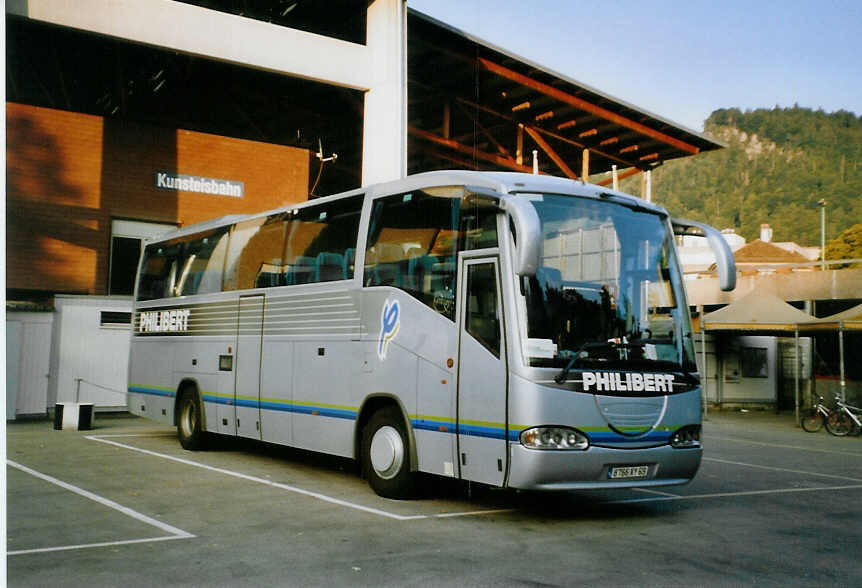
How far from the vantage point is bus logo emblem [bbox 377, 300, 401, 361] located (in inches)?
397

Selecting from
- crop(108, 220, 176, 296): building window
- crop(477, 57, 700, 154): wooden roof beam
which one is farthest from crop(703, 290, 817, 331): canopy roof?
crop(108, 220, 176, 296): building window

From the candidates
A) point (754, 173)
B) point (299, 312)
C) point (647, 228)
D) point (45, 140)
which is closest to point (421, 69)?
point (45, 140)

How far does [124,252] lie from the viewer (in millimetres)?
22109

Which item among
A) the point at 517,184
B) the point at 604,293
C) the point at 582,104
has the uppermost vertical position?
the point at 582,104

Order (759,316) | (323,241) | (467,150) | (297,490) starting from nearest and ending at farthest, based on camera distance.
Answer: (297,490)
(323,241)
(759,316)
(467,150)

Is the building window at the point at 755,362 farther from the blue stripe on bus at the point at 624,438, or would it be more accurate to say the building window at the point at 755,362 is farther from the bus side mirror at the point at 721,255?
the blue stripe on bus at the point at 624,438

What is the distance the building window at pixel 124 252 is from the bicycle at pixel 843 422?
54.4 feet

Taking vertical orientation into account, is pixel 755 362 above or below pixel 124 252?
below

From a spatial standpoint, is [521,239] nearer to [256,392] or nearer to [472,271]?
[472,271]

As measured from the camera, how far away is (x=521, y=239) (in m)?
7.75

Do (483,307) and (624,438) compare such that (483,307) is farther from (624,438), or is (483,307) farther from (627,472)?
(627,472)

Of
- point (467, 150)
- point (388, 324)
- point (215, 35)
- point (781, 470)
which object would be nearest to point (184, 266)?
point (388, 324)

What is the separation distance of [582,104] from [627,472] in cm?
1690

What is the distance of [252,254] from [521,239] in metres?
6.56
